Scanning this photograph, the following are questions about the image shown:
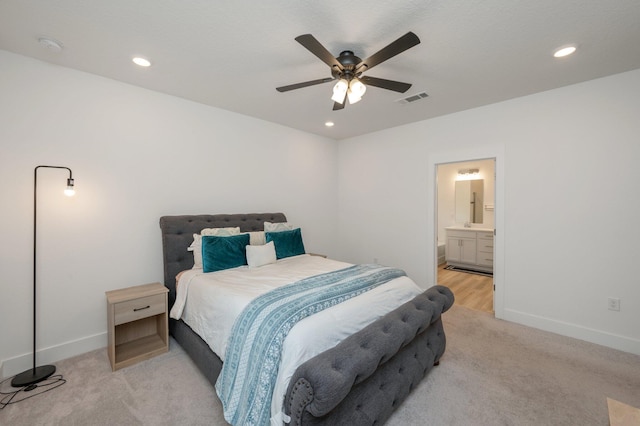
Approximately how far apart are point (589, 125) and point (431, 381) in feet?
Answer: 9.80

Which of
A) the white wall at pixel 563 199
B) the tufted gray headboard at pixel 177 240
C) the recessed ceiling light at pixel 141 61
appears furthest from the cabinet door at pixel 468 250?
the recessed ceiling light at pixel 141 61

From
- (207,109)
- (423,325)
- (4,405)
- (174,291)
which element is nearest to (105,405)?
(4,405)

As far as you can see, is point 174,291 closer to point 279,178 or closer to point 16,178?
point 16,178

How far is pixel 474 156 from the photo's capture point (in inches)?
137

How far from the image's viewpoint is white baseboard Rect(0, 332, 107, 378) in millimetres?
2225

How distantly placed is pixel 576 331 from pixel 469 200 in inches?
141

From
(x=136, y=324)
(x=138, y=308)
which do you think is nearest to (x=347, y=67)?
(x=138, y=308)

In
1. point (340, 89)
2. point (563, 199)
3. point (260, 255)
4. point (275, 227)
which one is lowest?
point (260, 255)

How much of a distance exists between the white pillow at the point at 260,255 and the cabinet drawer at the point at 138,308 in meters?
0.87

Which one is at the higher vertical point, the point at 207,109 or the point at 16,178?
the point at 207,109

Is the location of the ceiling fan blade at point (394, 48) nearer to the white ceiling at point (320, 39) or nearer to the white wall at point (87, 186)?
the white ceiling at point (320, 39)

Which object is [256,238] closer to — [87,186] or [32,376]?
[87,186]

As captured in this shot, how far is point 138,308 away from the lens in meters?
2.43

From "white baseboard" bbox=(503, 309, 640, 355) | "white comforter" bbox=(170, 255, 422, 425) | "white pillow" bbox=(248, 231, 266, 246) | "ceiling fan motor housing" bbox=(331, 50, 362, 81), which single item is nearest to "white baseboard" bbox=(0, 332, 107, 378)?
"white comforter" bbox=(170, 255, 422, 425)
